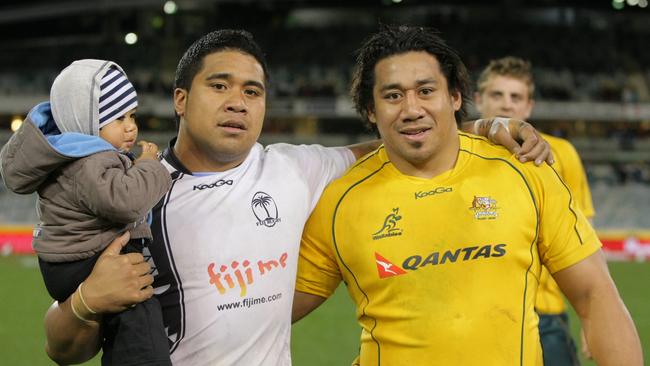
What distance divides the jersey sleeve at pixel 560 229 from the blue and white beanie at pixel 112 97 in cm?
156

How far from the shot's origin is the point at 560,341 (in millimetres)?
4762

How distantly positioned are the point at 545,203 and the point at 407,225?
1.69 ft

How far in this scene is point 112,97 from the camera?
3002mm

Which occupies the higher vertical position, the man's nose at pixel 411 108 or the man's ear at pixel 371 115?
the man's nose at pixel 411 108

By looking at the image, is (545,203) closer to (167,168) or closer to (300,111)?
(167,168)

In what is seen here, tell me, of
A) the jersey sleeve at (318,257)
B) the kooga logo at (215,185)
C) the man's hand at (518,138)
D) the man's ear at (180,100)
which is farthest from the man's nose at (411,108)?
the man's ear at (180,100)

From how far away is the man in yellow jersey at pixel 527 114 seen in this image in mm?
4840

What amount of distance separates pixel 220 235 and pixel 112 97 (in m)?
0.65

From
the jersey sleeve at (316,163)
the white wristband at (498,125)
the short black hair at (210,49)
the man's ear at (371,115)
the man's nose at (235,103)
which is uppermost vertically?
the short black hair at (210,49)

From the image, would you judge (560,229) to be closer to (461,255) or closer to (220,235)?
(461,255)

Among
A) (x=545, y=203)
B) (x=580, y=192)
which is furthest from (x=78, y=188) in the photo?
A: (x=580, y=192)

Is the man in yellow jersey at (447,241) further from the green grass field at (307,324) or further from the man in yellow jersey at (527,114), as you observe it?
the green grass field at (307,324)

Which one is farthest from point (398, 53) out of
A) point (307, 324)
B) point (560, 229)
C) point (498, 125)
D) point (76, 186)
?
point (307, 324)

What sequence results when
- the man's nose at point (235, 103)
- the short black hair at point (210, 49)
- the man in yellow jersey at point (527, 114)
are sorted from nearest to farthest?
the man's nose at point (235, 103) → the short black hair at point (210, 49) → the man in yellow jersey at point (527, 114)
